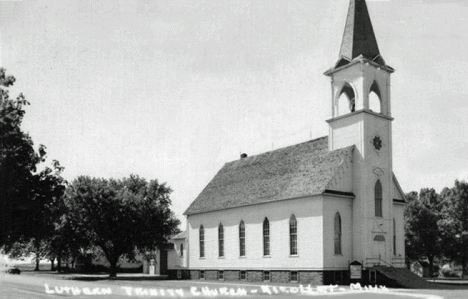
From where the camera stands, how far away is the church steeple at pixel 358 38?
44.4 metres

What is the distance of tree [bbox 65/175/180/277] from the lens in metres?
55.9

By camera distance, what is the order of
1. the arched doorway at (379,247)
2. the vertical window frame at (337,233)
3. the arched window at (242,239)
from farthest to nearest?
the arched window at (242,239) → the arched doorway at (379,247) → the vertical window frame at (337,233)

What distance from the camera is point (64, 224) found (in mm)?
56250

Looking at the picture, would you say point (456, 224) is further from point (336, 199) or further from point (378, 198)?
point (336, 199)

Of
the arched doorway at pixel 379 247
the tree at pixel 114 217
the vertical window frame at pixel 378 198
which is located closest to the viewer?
the arched doorway at pixel 379 247

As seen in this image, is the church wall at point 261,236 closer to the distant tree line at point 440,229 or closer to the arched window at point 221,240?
the arched window at point 221,240

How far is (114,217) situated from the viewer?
56.5 metres

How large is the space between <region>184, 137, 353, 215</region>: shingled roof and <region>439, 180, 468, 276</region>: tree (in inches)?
1172

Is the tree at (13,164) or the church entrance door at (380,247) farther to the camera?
the church entrance door at (380,247)

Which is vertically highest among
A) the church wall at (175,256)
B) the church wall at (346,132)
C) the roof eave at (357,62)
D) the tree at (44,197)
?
the roof eave at (357,62)

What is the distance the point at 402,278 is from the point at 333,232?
5907 mm

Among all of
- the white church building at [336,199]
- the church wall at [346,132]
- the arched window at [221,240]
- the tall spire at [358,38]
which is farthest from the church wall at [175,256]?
the tall spire at [358,38]

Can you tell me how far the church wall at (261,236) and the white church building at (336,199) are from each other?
0.08m

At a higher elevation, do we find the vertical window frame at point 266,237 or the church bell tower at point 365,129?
the church bell tower at point 365,129
